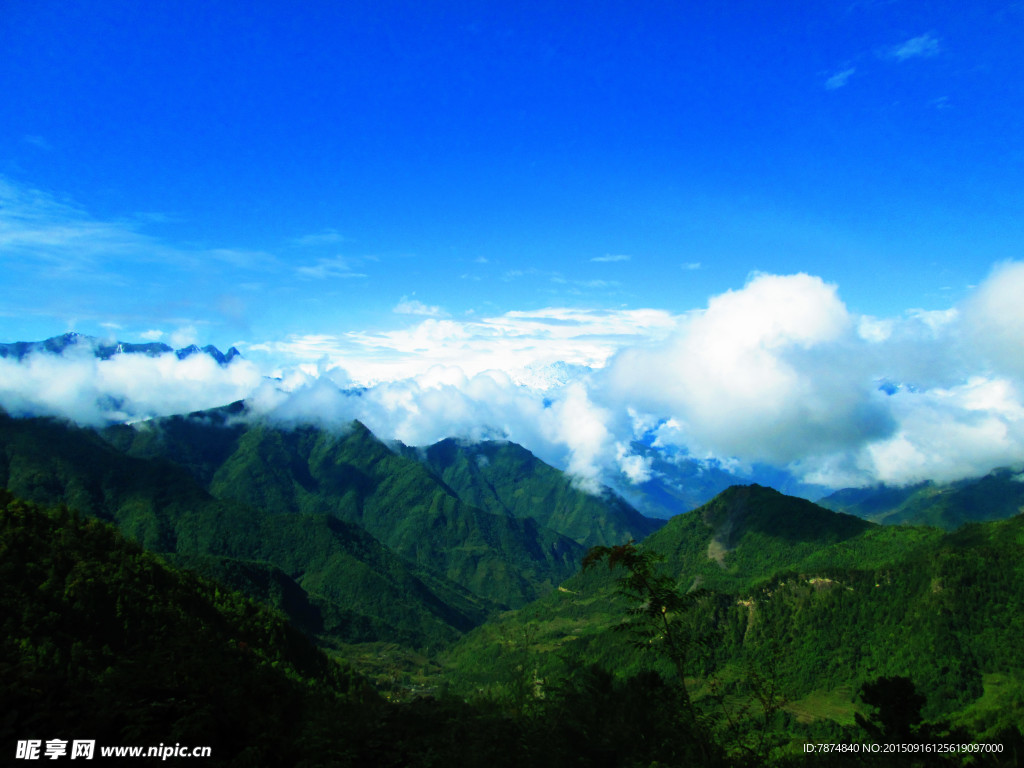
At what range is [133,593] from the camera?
91375mm

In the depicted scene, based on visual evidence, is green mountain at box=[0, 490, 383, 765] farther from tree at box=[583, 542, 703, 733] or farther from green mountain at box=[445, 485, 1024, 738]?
green mountain at box=[445, 485, 1024, 738]

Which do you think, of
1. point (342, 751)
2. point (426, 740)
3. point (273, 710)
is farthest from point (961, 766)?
point (273, 710)

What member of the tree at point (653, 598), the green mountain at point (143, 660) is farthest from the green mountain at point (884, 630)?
the tree at point (653, 598)

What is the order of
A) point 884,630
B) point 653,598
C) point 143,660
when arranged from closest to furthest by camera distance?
1. point 653,598
2. point 143,660
3. point 884,630

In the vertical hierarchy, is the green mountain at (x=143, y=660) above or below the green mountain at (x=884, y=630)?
above

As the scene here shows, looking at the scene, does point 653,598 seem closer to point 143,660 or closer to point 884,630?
point 143,660

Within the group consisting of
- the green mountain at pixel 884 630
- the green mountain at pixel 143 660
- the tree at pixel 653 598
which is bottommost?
the green mountain at pixel 884 630

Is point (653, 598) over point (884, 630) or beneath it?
over

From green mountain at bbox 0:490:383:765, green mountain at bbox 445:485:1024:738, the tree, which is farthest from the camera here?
green mountain at bbox 445:485:1024:738

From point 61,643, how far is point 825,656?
6855 inches

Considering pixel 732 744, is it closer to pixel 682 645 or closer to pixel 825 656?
pixel 682 645

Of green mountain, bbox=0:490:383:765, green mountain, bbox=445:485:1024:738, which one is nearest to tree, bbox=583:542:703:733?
green mountain, bbox=0:490:383:765

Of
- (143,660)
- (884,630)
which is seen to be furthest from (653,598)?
(884,630)

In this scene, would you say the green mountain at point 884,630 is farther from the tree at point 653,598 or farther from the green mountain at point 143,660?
the tree at point 653,598
